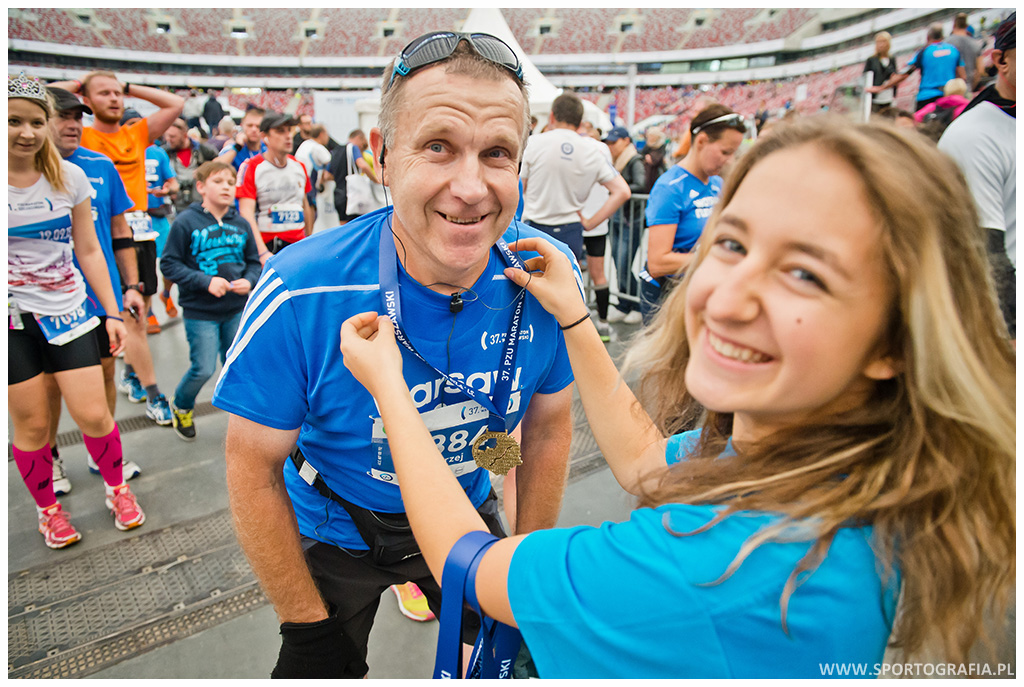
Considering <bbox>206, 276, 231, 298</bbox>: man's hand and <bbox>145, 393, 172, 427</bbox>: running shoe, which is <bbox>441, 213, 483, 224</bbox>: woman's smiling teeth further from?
<bbox>145, 393, 172, 427</bbox>: running shoe

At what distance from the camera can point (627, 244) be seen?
24.8 ft

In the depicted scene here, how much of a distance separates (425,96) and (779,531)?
1187 mm

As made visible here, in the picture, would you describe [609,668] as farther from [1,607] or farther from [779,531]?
[1,607]

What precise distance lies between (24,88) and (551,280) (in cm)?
278

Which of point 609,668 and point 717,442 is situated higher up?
point 717,442

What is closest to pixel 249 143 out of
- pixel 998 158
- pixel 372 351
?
pixel 372 351

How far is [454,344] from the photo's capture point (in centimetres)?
161

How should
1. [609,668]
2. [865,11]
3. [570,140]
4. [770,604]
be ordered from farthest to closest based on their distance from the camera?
1. [865,11]
2. [570,140]
3. [609,668]
4. [770,604]

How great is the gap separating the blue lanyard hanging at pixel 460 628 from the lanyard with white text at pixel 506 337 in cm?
51

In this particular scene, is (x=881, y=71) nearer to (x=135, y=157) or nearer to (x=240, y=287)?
(x=240, y=287)

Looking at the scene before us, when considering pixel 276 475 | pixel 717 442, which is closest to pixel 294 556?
pixel 276 475

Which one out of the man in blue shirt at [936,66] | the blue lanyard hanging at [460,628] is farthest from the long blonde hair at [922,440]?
the man in blue shirt at [936,66]

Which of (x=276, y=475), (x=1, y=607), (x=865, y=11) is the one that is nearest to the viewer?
(x=276, y=475)

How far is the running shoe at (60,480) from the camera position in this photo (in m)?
3.57
